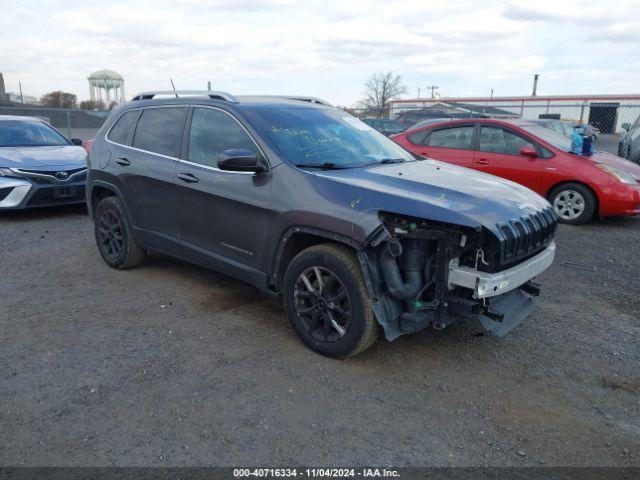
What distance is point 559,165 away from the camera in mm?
8078

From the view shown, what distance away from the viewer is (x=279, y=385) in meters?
3.41

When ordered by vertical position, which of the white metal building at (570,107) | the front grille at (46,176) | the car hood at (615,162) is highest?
the white metal building at (570,107)

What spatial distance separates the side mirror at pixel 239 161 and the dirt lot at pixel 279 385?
130 centimetres

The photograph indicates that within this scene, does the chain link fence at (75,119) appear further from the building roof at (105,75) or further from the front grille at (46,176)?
the building roof at (105,75)

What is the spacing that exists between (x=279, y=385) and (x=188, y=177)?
6.75 feet

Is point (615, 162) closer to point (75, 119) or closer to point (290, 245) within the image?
point (290, 245)

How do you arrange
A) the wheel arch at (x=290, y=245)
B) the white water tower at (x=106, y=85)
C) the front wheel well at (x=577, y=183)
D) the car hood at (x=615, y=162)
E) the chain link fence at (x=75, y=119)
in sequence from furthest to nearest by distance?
1. the white water tower at (x=106, y=85)
2. the chain link fence at (x=75, y=119)
3. the car hood at (x=615, y=162)
4. the front wheel well at (x=577, y=183)
5. the wheel arch at (x=290, y=245)

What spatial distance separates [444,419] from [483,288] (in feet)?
2.67

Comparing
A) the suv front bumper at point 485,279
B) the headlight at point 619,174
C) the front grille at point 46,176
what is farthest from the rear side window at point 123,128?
the headlight at point 619,174

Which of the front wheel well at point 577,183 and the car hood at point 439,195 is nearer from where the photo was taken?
the car hood at point 439,195

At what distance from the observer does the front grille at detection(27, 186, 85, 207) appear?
7891mm

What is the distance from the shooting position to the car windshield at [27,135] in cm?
874

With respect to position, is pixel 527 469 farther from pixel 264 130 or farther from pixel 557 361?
pixel 264 130

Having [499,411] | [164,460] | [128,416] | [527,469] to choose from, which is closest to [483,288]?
[499,411]
